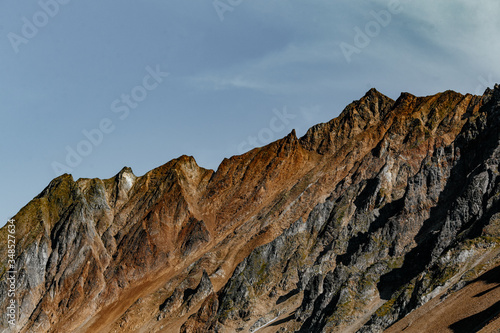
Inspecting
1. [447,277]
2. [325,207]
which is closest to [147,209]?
[325,207]

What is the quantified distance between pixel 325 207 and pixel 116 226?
7071 cm

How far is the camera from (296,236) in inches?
5792

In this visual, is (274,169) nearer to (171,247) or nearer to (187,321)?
(171,247)

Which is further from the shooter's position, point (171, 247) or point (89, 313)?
point (171, 247)

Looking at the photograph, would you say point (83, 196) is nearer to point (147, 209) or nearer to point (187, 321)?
point (147, 209)

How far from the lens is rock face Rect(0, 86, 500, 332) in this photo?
105750 mm

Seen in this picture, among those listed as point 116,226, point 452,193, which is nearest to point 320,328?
point 452,193

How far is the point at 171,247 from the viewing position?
173500 millimetres

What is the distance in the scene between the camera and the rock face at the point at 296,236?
105750 mm

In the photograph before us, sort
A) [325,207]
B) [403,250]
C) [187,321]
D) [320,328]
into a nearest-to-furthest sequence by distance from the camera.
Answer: [320,328], [403,250], [187,321], [325,207]

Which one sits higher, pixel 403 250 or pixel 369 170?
pixel 369 170

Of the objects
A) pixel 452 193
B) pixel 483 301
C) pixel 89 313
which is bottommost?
pixel 483 301

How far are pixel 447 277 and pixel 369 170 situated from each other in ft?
226

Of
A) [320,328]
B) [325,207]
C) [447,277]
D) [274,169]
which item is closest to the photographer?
[447,277]
